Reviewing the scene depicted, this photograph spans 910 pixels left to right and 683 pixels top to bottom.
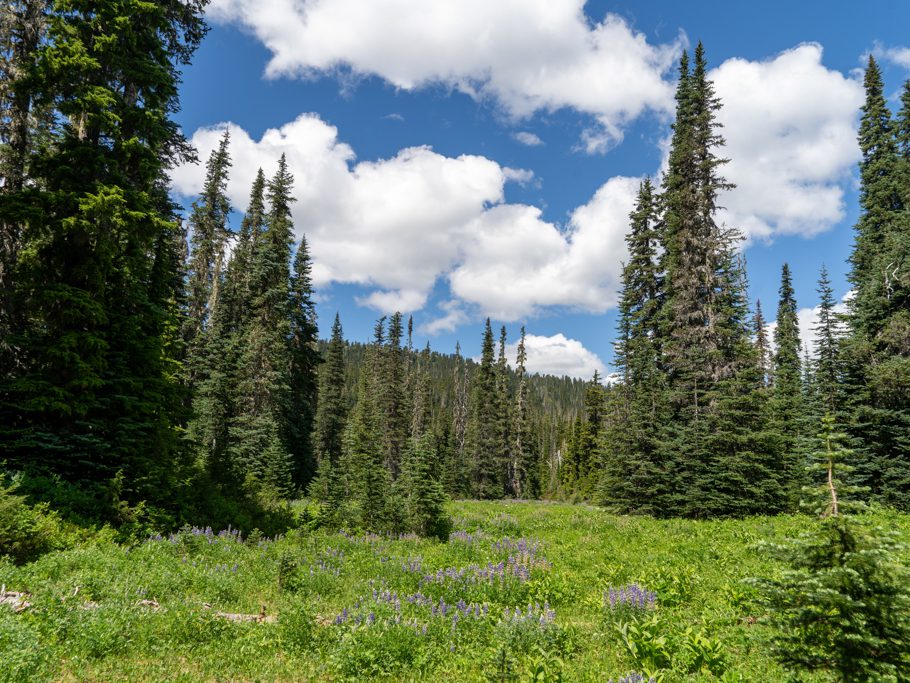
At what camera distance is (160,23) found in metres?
13.8

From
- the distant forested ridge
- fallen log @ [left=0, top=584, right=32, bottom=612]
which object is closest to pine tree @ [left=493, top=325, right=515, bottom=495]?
the distant forested ridge

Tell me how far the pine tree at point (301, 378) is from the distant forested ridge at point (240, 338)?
19 cm

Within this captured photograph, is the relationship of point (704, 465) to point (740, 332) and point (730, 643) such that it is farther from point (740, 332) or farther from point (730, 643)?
point (730, 643)

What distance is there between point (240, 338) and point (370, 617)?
2818 centimetres

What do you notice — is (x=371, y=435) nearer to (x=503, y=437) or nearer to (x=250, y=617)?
(x=250, y=617)

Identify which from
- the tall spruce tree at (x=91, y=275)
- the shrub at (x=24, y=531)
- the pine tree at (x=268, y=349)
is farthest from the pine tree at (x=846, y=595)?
the pine tree at (x=268, y=349)

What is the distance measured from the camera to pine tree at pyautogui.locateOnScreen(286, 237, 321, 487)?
1305 inches

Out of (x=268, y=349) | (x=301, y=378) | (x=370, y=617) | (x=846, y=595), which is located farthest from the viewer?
(x=301, y=378)

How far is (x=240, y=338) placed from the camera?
3078 cm

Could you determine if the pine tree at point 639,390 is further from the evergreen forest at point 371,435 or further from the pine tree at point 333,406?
the pine tree at point 333,406

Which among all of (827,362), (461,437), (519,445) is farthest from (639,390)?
(461,437)

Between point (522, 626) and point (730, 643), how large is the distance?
112 inches

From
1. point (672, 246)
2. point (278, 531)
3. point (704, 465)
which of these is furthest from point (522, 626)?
point (672, 246)

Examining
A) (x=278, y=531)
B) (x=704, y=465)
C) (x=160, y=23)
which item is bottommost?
(x=278, y=531)
